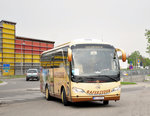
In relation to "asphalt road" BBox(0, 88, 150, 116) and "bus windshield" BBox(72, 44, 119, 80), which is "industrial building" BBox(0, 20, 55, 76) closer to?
"asphalt road" BBox(0, 88, 150, 116)

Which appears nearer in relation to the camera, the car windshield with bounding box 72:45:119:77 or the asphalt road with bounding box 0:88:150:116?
the asphalt road with bounding box 0:88:150:116

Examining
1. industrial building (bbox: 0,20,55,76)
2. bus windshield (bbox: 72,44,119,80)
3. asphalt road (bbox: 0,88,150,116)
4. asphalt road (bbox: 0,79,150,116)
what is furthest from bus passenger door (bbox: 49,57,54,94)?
industrial building (bbox: 0,20,55,76)

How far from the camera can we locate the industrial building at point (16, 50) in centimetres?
7662

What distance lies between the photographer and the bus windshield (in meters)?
12.9

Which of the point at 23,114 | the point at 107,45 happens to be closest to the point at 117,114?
the point at 23,114

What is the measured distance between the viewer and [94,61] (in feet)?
43.2

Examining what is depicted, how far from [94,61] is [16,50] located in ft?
230

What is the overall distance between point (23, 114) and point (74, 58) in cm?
331

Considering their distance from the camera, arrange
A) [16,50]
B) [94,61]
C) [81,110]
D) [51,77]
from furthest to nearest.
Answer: [16,50]
[51,77]
[94,61]
[81,110]

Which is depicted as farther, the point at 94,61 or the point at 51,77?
the point at 51,77

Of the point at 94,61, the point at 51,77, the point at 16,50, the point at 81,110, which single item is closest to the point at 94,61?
the point at 94,61

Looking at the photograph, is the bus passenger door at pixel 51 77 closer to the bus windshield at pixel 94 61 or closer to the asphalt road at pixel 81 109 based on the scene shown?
the asphalt road at pixel 81 109

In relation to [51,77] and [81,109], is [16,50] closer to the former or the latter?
[51,77]

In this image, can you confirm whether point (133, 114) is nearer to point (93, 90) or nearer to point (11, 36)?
point (93, 90)
